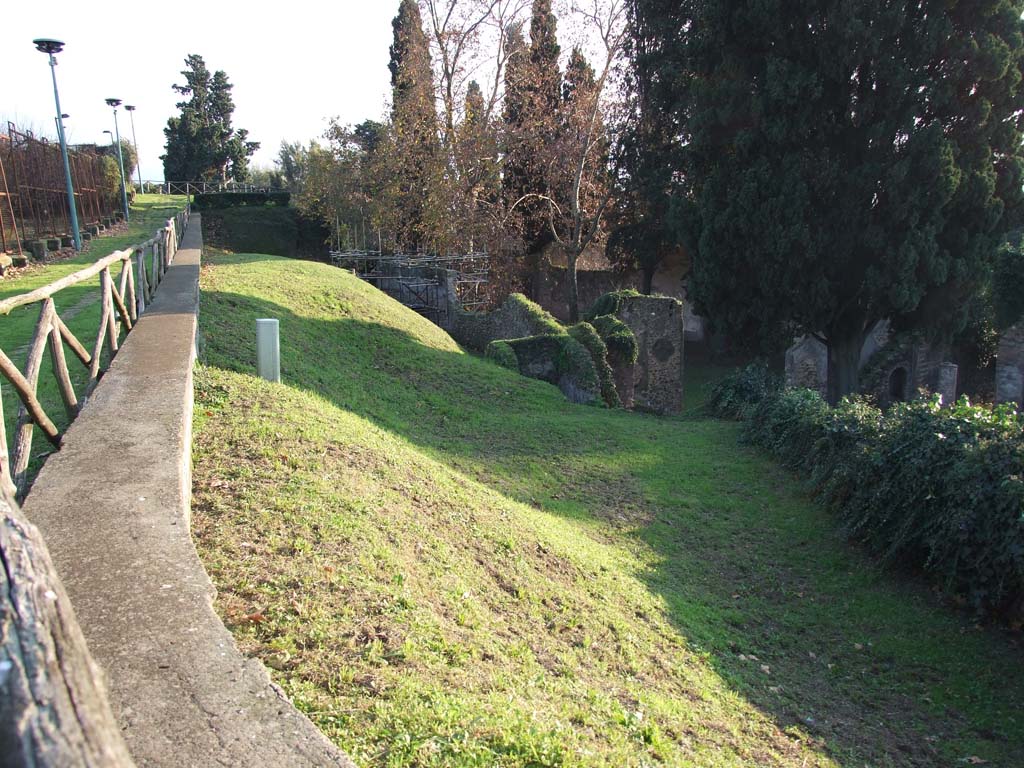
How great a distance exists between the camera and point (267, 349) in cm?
811

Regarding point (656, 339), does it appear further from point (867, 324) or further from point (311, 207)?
point (311, 207)

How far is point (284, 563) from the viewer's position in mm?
4023

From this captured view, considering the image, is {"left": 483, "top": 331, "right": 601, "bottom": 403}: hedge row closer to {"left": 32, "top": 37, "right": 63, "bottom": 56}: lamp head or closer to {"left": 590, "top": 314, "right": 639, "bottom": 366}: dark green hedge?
{"left": 590, "top": 314, "right": 639, "bottom": 366}: dark green hedge

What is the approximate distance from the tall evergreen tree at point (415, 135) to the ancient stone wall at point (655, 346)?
37.7ft

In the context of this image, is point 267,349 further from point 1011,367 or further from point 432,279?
point 1011,367

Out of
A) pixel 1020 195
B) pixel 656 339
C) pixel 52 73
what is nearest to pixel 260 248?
pixel 52 73

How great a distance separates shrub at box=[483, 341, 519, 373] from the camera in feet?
55.8

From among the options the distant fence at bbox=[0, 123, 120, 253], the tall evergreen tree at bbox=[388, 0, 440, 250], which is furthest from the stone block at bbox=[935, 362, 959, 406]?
the distant fence at bbox=[0, 123, 120, 253]

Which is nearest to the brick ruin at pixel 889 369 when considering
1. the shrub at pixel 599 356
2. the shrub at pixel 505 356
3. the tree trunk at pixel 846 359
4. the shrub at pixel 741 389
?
the tree trunk at pixel 846 359

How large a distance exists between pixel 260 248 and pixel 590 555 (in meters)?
33.4

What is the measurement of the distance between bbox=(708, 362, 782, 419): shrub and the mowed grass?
18.9 ft

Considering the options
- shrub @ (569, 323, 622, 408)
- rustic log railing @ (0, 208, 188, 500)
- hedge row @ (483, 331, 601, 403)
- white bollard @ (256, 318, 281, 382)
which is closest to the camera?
rustic log railing @ (0, 208, 188, 500)

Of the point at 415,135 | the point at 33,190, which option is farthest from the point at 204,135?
the point at 33,190

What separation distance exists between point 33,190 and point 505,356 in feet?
46.2
